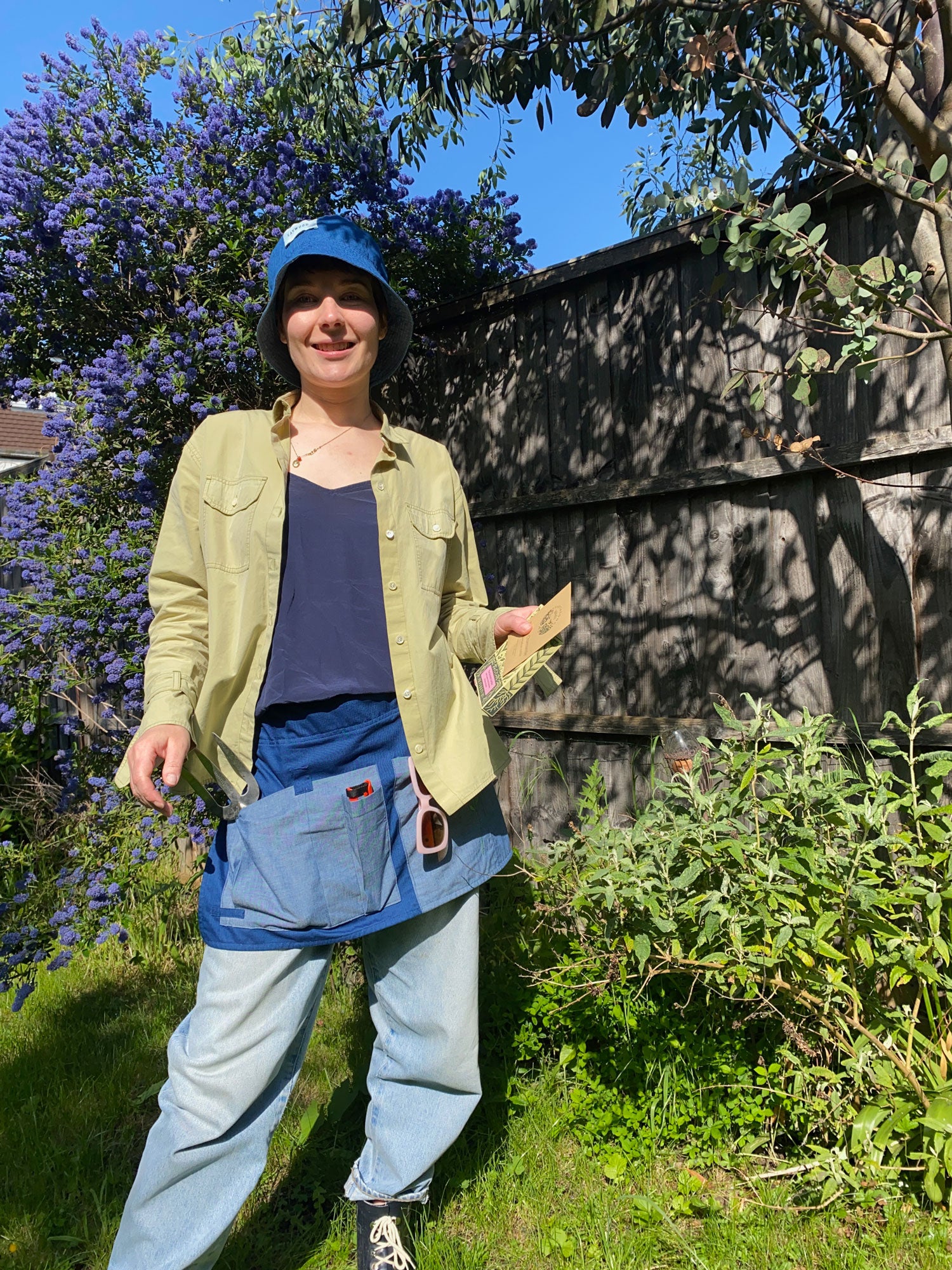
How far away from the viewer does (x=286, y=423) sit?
6.38 ft

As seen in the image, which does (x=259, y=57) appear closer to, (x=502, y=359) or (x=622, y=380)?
(x=502, y=359)

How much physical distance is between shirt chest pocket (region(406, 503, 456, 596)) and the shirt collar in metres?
0.13

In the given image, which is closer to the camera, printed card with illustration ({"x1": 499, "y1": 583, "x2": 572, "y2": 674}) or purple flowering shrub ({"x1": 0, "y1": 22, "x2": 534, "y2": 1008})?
printed card with illustration ({"x1": 499, "y1": 583, "x2": 572, "y2": 674})

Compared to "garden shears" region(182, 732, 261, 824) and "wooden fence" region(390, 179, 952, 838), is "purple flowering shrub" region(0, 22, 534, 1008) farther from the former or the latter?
"garden shears" region(182, 732, 261, 824)

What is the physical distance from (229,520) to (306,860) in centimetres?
65

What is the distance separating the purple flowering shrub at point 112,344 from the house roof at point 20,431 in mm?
8219

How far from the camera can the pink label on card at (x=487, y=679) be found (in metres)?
1.94

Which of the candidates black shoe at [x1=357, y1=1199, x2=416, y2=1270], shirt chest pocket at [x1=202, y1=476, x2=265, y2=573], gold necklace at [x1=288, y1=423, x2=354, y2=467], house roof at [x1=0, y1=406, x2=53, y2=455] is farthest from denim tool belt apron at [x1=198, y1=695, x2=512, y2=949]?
house roof at [x1=0, y1=406, x2=53, y2=455]

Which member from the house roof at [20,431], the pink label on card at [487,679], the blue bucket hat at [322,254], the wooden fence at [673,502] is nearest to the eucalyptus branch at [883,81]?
the wooden fence at [673,502]

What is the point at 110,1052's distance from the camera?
9.56 feet

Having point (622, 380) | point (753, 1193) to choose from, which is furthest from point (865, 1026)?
point (622, 380)

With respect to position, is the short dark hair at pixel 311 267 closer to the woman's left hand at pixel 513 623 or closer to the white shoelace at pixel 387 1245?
the woman's left hand at pixel 513 623

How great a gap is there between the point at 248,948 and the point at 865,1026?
1.34 m

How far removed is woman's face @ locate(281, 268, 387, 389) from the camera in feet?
6.15
